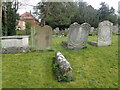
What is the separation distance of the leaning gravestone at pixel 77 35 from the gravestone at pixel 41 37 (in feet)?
4.01

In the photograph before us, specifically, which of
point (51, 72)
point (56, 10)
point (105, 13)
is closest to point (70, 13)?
point (56, 10)

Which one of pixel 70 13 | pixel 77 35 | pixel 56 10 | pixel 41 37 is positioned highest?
pixel 70 13

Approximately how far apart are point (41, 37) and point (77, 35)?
6.79 ft

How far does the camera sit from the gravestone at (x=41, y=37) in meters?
7.00

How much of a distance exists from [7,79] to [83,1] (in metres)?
41.0

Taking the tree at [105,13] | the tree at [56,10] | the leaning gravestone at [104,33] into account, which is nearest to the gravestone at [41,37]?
the leaning gravestone at [104,33]

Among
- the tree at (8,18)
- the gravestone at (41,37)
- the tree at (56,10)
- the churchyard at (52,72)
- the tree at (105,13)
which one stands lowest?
the churchyard at (52,72)

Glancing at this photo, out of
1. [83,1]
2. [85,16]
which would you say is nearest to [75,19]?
[85,16]

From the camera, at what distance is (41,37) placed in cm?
709

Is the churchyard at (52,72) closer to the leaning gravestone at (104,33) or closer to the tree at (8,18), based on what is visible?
the leaning gravestone at (104,33)

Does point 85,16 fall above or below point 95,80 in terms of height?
above

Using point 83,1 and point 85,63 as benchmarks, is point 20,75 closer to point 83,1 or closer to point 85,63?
point 85,63

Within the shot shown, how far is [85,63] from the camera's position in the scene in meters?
5.41

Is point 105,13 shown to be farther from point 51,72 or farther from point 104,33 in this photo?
point 51,72
